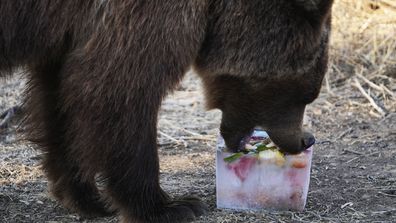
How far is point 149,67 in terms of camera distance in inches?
167

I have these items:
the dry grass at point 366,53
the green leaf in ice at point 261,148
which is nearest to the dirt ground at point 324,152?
the dry grass at point 366,53

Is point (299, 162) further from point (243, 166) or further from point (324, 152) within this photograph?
point (324, 152)

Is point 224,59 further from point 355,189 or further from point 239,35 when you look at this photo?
point 355,189

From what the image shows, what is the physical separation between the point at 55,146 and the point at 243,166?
3.82 ft

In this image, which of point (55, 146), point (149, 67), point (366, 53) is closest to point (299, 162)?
point (149, 67)

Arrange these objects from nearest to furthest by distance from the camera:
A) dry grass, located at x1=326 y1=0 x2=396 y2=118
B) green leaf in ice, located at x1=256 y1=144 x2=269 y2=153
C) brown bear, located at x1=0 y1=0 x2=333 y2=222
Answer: brown bear, located at x1=0 y1=0 x2=333 y2=222, green leaf in ice, located at x1=256 y1=144 x2=269 y2=153, dry grass, located at x1=326 y1=0 x2=396 y2=118

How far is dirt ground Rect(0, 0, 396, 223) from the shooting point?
5.04 meters

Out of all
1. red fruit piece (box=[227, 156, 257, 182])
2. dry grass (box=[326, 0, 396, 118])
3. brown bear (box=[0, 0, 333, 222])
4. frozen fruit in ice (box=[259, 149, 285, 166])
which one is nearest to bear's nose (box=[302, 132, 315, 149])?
brown bear (box=[0, 0, 333, 222])

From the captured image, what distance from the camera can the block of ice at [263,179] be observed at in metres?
4.84

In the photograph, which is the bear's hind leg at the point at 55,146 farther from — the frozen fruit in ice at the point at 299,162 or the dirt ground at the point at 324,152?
the frozen fruit in ice at the point at 299,162

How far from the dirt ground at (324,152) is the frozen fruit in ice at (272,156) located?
30 centimetres

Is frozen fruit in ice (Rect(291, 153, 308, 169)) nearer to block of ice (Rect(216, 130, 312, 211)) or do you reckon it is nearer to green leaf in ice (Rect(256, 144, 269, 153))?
block of ice (Rect(216, 130, 312, 211))

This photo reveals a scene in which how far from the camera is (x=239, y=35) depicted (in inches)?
176

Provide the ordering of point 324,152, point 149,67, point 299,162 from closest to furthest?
point 149,67 → point 299,162 → point 324,152
